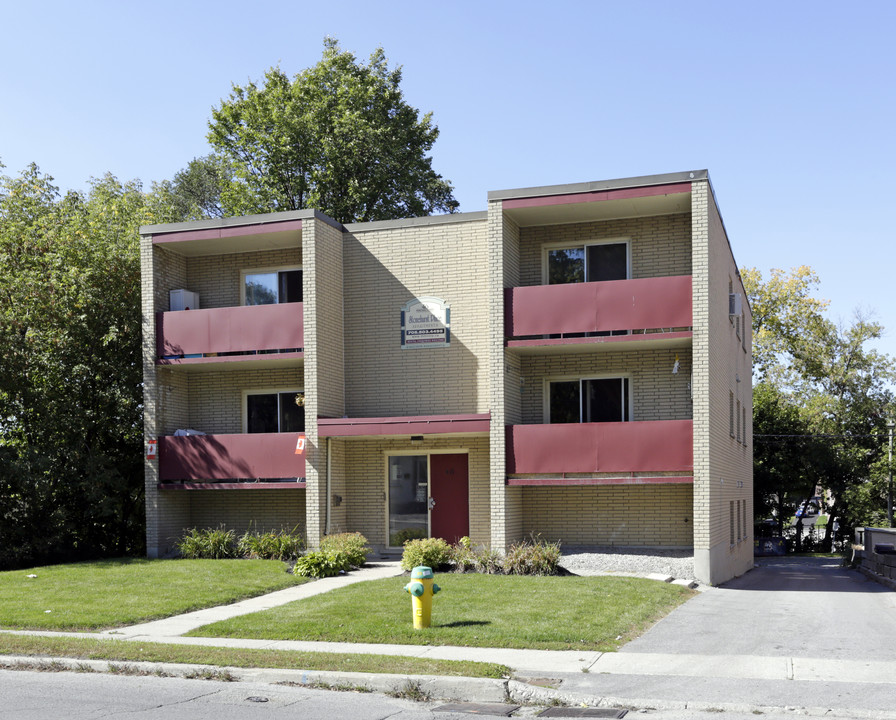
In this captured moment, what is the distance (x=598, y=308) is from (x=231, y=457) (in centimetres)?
930

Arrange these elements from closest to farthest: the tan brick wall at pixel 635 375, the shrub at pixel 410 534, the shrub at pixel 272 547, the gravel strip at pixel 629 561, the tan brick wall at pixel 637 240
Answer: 1. the gravel strip at pixel 629 561
2. the shrub at pixel 272 547
3. the tan brick wall at pixel 635 375
4. the tan brick wall at pixel 637 240
5. the shrub at pixel 410 534

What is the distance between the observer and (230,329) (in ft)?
76.9

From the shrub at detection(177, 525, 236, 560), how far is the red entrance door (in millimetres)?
4685

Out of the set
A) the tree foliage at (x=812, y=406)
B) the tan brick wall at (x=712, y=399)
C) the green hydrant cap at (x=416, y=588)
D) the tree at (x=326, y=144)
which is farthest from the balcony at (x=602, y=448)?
the tree foliage at (x=812, y=406)

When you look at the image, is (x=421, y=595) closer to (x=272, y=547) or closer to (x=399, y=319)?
(x=272, y=547)

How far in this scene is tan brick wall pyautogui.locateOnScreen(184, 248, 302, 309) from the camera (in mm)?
25094

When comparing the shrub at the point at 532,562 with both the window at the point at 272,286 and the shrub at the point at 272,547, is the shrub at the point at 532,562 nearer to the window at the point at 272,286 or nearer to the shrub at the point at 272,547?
the shrub at the point at 272,547

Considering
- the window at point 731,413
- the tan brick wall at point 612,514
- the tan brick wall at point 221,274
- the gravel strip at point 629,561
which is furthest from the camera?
the window at point 731,413

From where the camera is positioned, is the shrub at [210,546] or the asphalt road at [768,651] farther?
the shrub at [210,546]

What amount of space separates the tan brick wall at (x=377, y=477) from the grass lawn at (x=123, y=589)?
318 cm

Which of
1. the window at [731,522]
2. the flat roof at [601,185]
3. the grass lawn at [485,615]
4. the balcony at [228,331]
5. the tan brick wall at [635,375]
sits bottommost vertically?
the window at [731,522]

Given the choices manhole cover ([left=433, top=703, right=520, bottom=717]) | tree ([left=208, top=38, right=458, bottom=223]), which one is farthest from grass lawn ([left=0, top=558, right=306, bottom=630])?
tree ([left=208, top=38, right=458, bottom=223])

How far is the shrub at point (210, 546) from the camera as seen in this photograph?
22172mm

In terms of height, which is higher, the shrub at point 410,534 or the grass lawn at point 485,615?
the grass lawn at point 485,615
